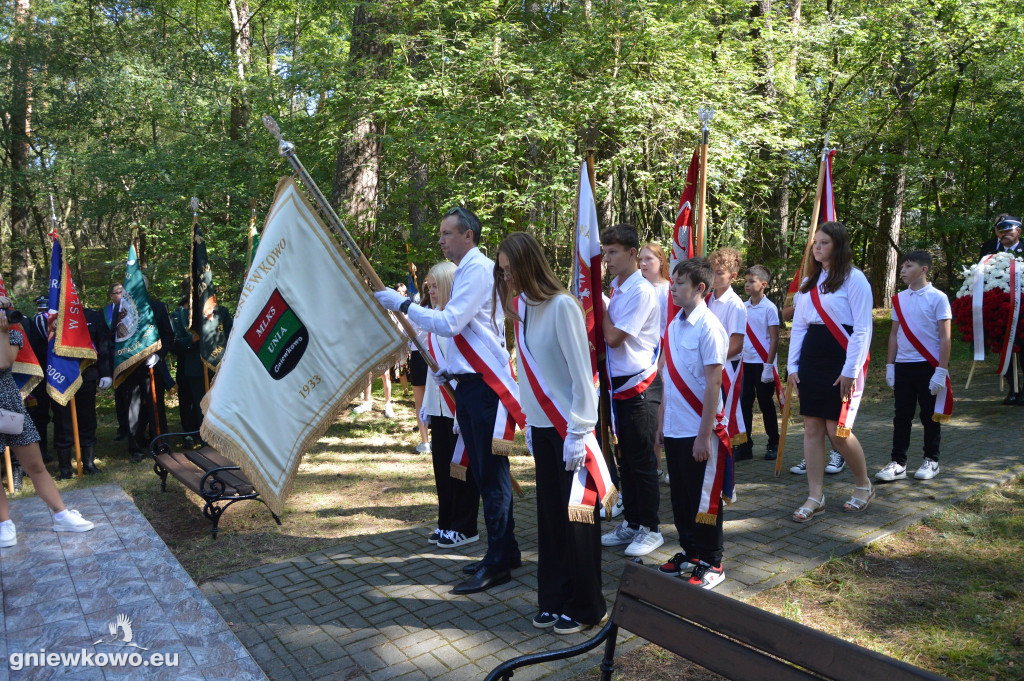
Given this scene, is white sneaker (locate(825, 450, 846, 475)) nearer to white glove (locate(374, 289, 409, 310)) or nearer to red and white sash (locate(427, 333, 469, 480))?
red and white sash (locate(427, 333, 469, 480))

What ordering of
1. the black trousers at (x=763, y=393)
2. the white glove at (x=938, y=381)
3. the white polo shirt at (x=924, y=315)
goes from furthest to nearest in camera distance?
1. the black trousers at (x=763, y=393)
2. the white polo shirt at (x=924, y=315)
3. the white glove at (x=938, y=381)

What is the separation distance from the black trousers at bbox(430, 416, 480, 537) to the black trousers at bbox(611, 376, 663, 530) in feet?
3.86

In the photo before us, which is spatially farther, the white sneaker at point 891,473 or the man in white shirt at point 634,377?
the white sneaker at point 891,473

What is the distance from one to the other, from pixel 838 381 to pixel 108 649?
5001 millimetres

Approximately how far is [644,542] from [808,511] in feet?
4.58

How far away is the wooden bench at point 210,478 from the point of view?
6.02 m

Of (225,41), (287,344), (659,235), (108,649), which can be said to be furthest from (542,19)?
(225,41)

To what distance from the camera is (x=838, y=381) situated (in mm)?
5406

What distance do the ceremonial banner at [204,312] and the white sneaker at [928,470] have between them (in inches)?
300

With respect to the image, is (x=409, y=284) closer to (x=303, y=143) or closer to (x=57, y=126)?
(x=303, y=143)

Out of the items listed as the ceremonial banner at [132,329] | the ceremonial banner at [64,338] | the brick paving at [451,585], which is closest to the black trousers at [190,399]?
the ceremonial banner at [132,329]

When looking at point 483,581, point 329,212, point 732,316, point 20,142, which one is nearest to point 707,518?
point 483,581

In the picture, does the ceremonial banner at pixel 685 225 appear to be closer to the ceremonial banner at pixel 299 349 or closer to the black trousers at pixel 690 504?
the black trousers at pixel 690 504

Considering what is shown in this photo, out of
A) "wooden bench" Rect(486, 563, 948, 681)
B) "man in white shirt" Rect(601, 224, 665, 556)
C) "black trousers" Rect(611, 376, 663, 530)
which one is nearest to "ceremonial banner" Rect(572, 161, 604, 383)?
"man in white shirt" Rect(601, 224, 665, 556)
